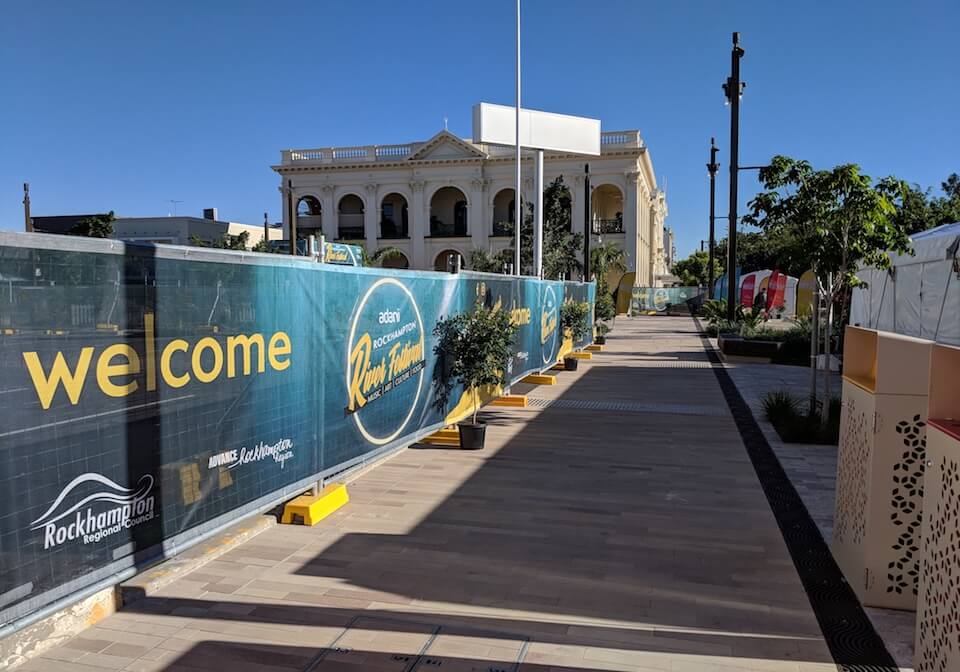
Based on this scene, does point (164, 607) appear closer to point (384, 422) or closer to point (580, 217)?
point (384, 422)

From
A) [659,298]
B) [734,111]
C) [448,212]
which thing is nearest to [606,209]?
[659,298]

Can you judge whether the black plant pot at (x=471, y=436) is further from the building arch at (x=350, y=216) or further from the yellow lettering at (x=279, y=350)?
the building arch at (x=350, y=216)

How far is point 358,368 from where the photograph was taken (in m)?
6.74

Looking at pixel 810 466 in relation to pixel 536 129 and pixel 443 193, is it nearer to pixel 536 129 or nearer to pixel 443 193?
pixel 536 129

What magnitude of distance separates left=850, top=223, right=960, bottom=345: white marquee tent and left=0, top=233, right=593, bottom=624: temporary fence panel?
32.9ft

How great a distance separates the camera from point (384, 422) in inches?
293

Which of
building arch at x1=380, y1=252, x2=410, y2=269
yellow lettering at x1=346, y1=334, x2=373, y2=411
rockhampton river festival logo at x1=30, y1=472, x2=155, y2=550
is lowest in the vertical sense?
rockhampton river festival logo at x1=30, y1=472, x2=155, y2=550

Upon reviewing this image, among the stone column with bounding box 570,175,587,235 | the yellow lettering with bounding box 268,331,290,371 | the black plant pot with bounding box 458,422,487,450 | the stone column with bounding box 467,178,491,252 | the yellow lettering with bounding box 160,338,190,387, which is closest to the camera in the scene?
the yellow lettering with bounding box 160,338,190,387

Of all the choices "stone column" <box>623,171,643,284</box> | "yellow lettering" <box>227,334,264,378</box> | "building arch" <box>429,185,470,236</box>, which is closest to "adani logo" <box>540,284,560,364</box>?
"yellow lettering" <box>227,334,264,378</box>

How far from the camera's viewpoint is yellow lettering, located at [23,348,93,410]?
11.1ft

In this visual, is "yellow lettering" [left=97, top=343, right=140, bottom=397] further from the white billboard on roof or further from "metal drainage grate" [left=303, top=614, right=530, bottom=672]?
the white billboard on roof

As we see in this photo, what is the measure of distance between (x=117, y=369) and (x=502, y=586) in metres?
2.78

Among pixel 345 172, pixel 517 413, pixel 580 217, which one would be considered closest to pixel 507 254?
pixel 580 217

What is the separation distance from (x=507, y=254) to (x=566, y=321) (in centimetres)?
2944
